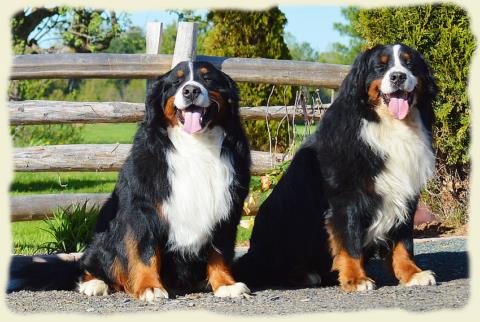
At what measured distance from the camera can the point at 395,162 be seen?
4902 mm

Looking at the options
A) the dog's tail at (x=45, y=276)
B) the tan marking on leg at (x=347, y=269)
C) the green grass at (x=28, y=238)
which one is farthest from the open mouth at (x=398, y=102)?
the green grass at (x=28, y=238)

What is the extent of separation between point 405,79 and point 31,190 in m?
9.15

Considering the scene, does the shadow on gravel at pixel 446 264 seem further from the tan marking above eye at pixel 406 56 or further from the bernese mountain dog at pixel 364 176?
the tan marking above eye at pixel 406 56

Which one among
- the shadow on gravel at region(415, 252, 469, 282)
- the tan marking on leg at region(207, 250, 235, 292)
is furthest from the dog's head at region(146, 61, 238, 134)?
the shadow on gravel at region(415, 252, 469, 282)

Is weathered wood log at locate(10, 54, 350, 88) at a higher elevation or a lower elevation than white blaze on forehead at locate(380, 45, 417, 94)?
lower

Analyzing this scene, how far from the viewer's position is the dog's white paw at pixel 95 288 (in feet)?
16.1

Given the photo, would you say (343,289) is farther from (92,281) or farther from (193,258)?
(92,281)

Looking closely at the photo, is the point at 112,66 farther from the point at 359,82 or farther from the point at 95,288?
the point at 359,82

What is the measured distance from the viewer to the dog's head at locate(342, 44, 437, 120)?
4.74 m

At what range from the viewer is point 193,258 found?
189 inches

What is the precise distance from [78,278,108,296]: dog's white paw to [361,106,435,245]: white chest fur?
1.69 metres

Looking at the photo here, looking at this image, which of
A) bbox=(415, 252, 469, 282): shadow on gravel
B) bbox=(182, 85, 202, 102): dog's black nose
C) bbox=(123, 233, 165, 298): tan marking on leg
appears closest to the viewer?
bbox=(182, 85, 202, 102): dog's black nose

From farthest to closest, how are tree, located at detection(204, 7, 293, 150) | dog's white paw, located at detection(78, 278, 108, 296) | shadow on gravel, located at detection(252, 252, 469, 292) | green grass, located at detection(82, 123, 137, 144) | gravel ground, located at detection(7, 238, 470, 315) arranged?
green grass, located at detection(82, 123, 137, 144), tree, located at detection(204, 7, 293, 150), shadow on gravel, located at detection(252, 252, 469, 292), dog's white paw, located at detection(78, 278, 108, 296), gravel ground, located at detection(7, 238, 470, 315)

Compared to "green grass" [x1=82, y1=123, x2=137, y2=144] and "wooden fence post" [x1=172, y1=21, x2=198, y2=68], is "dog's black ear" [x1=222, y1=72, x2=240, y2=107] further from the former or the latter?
"green grass" [x1=82, y1=123, x2=137, y2=144]
